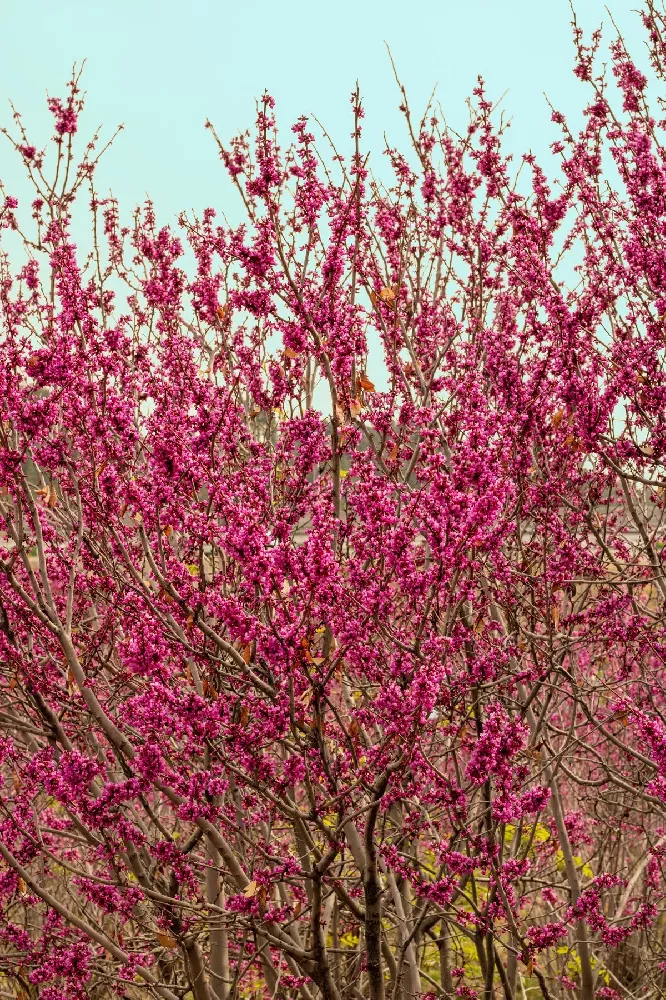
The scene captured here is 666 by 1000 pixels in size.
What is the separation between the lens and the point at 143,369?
23.1ft

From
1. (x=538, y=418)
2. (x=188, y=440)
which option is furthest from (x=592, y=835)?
(x=188, y=440)

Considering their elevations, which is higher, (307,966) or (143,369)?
(143,369)

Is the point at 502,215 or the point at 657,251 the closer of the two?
the point at 657,251

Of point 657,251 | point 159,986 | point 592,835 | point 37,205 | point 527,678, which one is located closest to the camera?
point 159,986

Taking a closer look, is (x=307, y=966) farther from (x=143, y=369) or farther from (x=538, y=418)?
(x=143, y=369)

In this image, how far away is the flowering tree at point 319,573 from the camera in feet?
12.9

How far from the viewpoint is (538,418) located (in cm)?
579

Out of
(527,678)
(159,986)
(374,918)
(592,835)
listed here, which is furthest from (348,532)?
(592,835)

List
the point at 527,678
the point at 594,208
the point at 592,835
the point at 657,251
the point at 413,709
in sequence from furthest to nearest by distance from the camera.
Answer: the point at 592,835 → the point at 594,208 → the point at 657,251 → the point at 527,678 → the point at 413,709

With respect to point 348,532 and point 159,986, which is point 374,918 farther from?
point 348,532

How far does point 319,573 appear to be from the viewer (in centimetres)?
350

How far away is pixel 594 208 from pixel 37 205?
5010mm

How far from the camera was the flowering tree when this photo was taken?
12.9 feet

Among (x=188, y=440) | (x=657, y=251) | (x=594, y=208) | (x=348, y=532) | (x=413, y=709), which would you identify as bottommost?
(x=413, y=709)
